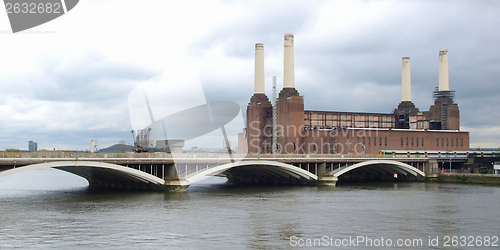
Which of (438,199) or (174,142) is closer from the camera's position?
(438,199)

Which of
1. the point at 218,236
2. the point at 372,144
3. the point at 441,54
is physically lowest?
the point at 218,236

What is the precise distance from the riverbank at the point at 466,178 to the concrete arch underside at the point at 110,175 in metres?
52.5

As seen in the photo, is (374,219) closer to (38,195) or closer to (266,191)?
(266,191)

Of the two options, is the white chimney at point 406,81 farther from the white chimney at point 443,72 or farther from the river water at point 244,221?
the river water at point 244,221

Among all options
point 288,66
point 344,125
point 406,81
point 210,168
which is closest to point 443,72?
point 406,81

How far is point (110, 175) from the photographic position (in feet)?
224

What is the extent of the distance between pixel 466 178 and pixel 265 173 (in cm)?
3398

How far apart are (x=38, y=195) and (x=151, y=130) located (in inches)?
2029

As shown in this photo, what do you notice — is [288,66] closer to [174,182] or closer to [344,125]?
[344,125]

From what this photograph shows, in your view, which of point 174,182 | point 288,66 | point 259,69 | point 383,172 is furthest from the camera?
point 259,69

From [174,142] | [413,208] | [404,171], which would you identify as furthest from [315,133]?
[413,208]

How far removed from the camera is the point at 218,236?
36.5 m

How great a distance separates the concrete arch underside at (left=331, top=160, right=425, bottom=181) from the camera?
90006 millimetres

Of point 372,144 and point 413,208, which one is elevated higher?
point 372,144
